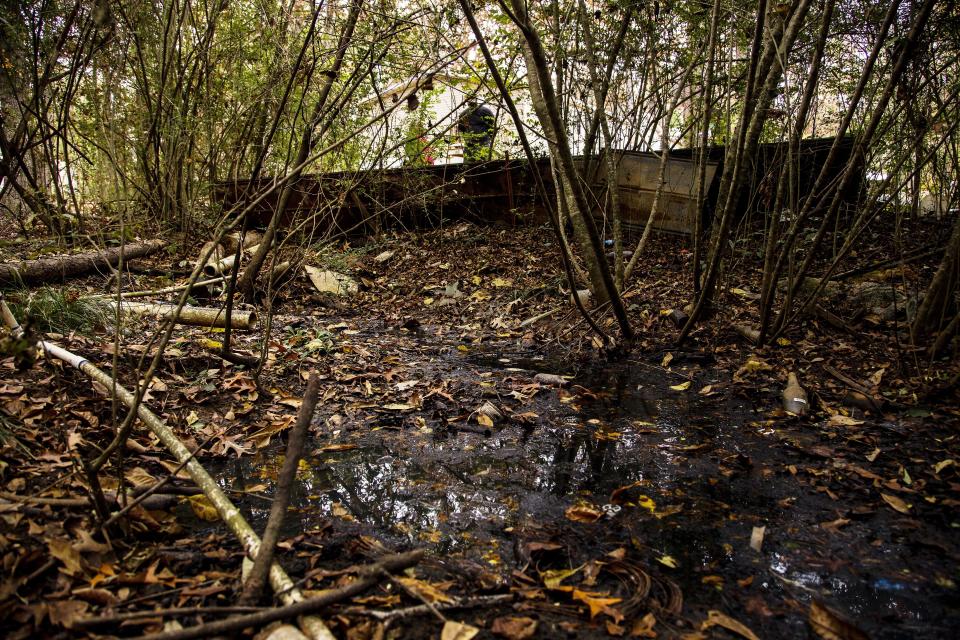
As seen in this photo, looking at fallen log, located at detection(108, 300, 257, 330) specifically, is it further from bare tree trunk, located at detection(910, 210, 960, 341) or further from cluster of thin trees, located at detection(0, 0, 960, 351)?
bare tree trunk, located at detection(910, 210, 960, 341)

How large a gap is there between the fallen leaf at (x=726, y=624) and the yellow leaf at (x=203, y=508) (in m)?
1.83

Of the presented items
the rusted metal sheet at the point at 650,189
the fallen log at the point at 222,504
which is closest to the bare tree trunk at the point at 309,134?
the fallen log at the point at 222,504

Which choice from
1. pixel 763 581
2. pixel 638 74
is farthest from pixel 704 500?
pixel 638 74

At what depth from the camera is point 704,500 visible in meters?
2.28

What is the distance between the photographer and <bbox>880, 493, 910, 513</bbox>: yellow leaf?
2134mm

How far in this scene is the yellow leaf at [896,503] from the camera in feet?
7.00

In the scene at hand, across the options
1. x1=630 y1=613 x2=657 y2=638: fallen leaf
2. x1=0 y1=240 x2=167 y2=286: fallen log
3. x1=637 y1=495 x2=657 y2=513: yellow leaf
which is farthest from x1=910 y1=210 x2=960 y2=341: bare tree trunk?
x1=0 y1=240 x2=167 y2=286: fallen log

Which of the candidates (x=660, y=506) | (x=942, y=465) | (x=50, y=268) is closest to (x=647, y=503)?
(x=660, y=506)

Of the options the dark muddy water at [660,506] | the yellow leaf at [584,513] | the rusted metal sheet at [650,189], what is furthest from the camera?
the rusted metal sheet at [650,189]

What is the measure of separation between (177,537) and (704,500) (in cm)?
215

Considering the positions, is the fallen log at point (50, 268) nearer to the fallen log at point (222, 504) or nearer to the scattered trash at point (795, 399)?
the fallen log at point (222, 504)

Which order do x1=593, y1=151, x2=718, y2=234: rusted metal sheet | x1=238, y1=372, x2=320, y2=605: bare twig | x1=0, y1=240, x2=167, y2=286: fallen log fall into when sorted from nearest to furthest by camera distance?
x1=238, y1=372, x2=320, y2=605: bare twig < x1=0, y1=240, x2=167, y2=286: fallen log < x1=593, y1=151, x2=718, y2=234: rusted metal sheet

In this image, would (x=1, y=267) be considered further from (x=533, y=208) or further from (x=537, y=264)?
(x=533, y=208)

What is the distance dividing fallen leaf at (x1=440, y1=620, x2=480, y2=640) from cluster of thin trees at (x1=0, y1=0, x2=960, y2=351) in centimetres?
178
